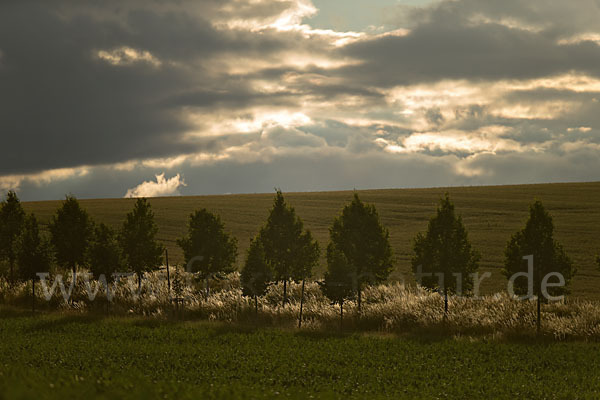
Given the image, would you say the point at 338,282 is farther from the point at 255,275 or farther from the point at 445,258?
the point at 445,258

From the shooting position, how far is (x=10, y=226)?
146 feet

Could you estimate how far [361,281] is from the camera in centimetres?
3456

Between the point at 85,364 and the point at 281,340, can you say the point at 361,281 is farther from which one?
the point at 85,364

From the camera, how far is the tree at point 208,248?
39219 millimetres

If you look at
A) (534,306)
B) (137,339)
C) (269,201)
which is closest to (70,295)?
(137,339)

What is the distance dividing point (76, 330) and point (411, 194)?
8012cm

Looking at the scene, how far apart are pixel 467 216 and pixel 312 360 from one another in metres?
56.7

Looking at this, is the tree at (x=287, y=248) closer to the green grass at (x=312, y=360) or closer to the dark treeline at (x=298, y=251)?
the dark treeline at (x=298, y=251)

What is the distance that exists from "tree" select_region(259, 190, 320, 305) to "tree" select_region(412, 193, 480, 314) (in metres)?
8.13

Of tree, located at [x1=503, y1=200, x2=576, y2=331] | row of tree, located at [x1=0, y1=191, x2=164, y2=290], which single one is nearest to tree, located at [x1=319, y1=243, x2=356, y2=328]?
tree, located at [x1=503, y1=200, x2=576, y2=331]

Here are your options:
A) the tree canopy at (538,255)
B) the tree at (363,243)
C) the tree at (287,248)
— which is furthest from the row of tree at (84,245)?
the tree canopy at (538,255)

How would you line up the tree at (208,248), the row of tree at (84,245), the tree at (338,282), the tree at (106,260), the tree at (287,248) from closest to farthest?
the tree at (338,282) < the tree at (287,248) < the tree at (106,260) < the tree at (208,248) < the row of tree at (84,245)

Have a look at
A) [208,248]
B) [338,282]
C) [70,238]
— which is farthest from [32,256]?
[338,282]

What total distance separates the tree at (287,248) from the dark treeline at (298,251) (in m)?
0.07
